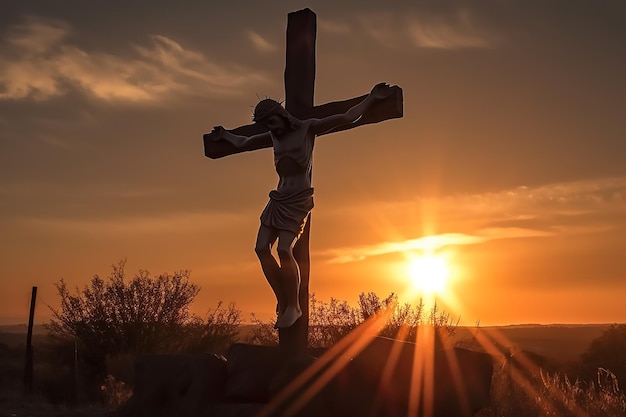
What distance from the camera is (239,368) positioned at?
7773 millimetres

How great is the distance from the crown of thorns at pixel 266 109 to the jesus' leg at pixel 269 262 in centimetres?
114

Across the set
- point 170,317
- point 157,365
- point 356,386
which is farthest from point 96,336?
point 356,386

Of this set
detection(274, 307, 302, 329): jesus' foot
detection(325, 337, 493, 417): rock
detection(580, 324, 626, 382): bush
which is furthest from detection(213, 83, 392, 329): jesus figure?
detection(580, 324, 626, 382): bush

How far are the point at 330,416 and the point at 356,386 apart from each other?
369 mm

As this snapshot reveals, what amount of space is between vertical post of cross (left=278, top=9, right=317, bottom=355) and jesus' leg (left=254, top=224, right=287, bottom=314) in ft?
0.91

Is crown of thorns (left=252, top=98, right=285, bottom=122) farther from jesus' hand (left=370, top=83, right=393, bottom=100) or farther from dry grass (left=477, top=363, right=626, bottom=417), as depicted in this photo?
dry grass (left=477, top=363, right=626, bottom=417)

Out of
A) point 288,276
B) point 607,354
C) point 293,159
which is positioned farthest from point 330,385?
point 607,354

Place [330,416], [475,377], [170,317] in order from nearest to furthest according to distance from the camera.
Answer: [330,416] < [475,377] < [170,317]

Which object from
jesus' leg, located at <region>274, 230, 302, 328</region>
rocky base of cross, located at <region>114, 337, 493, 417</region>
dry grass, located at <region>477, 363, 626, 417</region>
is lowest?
dry grass, located at <region>477, 363, 626, 417</region>

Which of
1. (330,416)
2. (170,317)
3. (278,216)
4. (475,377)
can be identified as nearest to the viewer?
(330,416)

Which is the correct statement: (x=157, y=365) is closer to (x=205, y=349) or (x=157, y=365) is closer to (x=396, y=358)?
(x=396, y=358)

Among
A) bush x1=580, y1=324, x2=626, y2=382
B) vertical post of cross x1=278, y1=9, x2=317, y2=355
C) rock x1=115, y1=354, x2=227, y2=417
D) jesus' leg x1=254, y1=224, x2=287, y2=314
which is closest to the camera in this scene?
rock x1=115, y1=354, x2=227, y2=417

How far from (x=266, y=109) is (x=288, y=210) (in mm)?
1083

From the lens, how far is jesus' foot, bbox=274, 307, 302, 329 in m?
7.93
